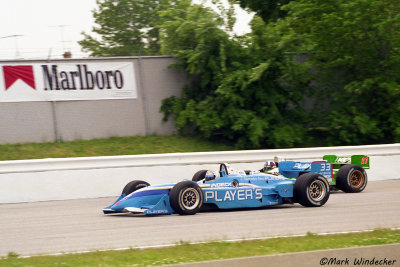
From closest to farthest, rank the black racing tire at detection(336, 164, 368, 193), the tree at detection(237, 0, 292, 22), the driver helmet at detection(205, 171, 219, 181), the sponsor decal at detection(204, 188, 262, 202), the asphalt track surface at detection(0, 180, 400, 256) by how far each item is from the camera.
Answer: the asphalt track surface at detection(0, 180, 400, 256) < the sponsor decal at detection(204, 188, 262, 202) < the driver helmet at detection(205, 171, 219, 181) < the black racing tire at detection(336, 164, 368, 193) < the tree at detection(237, 0, 292, 22)

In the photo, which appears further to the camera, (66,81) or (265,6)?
(265,6)

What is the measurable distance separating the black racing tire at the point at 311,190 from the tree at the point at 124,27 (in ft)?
116

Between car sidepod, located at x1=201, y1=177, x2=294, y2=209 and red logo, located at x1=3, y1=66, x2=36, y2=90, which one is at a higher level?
red logo, located at x1=3, y1=66, x2=36, y2=90

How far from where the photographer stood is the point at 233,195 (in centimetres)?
1112

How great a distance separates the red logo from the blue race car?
9.54 meters

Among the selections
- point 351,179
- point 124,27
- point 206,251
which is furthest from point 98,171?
point 124,27

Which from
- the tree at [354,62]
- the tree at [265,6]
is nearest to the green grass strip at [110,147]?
the tree at [354,62]

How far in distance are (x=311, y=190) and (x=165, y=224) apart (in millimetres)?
3445

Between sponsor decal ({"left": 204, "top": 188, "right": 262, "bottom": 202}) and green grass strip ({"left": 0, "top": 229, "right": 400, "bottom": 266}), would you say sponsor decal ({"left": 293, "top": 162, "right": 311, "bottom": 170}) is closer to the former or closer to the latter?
sponsor decal ({"left": 204, "top": 188, "right": 262, "bottom": 202})

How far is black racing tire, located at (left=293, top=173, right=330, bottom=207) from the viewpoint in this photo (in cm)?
1145

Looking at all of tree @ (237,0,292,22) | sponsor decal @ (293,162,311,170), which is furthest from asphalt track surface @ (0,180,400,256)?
tree @ (237,0,292,22)

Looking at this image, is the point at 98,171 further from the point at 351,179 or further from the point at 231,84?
the point at 231,84

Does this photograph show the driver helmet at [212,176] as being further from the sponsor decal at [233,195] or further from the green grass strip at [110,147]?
the green grass strip at [110,147]

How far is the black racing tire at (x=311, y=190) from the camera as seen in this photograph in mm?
11453
